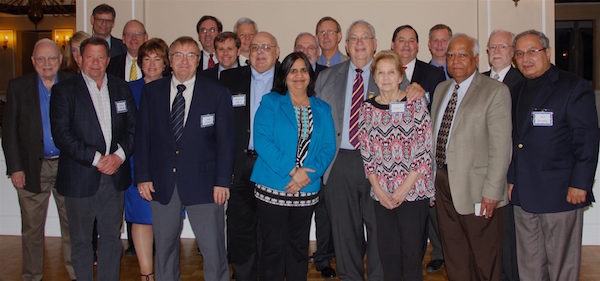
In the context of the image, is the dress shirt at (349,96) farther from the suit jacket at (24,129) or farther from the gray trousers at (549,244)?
the suit jacket at (24,129)

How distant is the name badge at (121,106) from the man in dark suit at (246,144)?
2.30 ft

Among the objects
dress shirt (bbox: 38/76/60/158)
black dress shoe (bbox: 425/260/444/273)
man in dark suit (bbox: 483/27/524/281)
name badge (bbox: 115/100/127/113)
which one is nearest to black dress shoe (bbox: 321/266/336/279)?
black dress shoe (bbox: 425/260/444/273)

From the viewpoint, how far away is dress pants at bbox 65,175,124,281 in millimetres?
3438

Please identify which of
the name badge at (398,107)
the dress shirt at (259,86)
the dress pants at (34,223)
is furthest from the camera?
the dress pants at (34,223)

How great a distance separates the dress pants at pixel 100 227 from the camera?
3.44 m

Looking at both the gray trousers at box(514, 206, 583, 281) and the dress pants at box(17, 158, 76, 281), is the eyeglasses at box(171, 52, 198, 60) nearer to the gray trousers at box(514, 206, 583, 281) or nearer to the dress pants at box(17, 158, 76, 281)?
the dress pants at box(17, 158, 76, 281)

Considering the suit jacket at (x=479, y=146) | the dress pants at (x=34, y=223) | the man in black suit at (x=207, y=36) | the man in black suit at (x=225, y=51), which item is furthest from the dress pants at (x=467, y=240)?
the dress pants at (x=34, y=223)

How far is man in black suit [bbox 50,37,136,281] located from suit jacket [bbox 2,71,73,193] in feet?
1.92

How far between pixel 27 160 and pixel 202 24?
1.96m

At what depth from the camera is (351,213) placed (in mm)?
3613

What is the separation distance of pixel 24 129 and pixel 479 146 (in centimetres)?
321

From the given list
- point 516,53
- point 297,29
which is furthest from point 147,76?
point 297,29

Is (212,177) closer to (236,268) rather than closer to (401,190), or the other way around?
(236,268)

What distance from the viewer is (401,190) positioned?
10.5ft
